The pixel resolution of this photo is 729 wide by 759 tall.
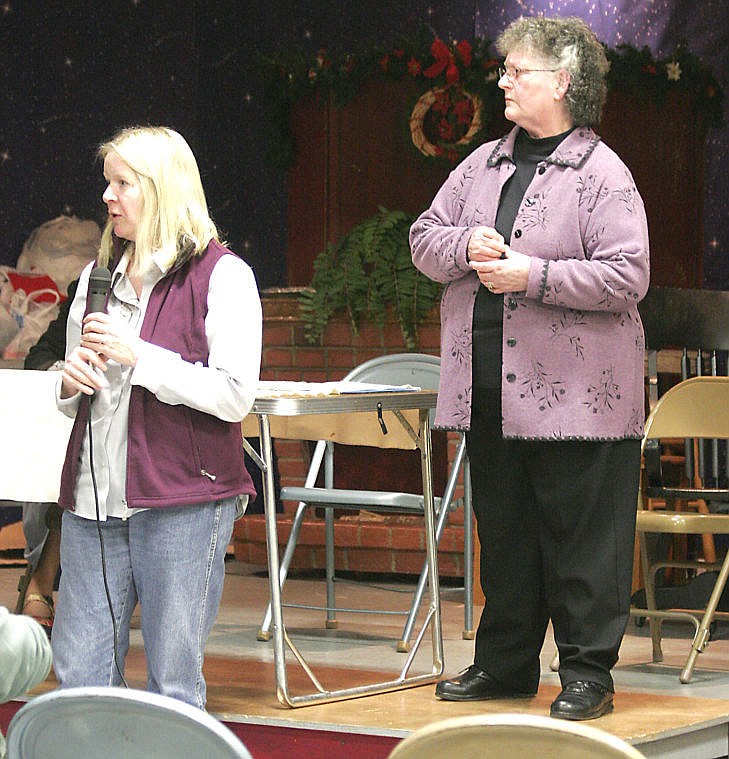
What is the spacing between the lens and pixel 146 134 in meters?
2.81

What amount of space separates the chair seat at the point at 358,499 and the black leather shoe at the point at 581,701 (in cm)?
102

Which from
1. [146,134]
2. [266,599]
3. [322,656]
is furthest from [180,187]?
[266,599]

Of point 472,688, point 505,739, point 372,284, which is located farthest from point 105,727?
point 372,284

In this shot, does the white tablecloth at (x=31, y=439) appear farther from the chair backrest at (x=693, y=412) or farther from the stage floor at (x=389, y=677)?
the chair backrest at (x=693, y=412)

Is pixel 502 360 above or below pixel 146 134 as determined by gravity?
below

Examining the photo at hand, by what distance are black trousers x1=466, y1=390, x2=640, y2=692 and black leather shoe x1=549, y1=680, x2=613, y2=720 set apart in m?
0.03

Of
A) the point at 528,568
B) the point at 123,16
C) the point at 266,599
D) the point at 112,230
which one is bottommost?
the point at 266,599

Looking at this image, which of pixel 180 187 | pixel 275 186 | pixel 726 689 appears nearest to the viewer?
pixel 180 187

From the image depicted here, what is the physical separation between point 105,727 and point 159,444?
134 centimetres

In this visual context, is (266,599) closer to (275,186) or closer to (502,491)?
(502,491)

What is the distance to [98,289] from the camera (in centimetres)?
273

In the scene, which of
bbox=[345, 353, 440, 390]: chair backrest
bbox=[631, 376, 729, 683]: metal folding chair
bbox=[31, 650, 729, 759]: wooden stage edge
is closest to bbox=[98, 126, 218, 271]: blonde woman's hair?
bbox=[31, 650, 729, 759]: wooden stage edge

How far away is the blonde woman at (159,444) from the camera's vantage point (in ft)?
8.96

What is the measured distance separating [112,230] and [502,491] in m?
1.07
